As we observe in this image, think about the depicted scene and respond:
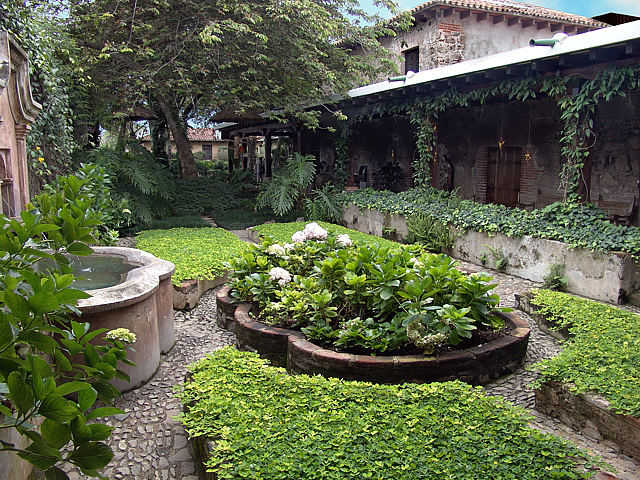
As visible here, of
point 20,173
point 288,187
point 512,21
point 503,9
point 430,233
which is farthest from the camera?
point 512,21

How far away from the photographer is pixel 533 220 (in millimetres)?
7219

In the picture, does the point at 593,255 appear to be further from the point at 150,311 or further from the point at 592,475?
the point at 150,311

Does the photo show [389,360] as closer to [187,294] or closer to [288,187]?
[187,294]

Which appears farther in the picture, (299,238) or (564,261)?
(564,261)

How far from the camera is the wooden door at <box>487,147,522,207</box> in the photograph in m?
11.7

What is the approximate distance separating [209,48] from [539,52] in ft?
22.3

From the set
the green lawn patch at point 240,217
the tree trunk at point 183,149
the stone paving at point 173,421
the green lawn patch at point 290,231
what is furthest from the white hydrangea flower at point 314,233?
the tree trunk at point 183,149

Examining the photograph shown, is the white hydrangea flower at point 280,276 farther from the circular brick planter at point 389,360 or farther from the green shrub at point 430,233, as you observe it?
the green shrub at point 430,233

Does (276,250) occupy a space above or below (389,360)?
above

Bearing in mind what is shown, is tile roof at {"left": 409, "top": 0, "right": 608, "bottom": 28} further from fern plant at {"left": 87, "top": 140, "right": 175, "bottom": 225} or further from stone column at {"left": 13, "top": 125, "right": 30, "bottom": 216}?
stone column at {"left": 13, "top": 125, "right": 30, "bottom": 216}

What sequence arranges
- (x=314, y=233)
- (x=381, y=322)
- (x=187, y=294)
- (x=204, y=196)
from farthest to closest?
1. (x=204, y=196)
2. (x=187, y=294)
3. (x=314, y=233)
4. (x=381, y=322)

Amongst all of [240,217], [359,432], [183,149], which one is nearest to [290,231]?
[240,217]

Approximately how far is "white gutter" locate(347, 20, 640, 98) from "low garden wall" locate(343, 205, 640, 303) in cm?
262

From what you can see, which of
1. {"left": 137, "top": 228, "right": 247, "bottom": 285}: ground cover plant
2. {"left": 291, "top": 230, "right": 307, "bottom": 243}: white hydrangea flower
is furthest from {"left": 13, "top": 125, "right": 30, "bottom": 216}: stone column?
{"left": 291, "top": 230, "right": 307, "bottom": 243}: white hydrangea flower
